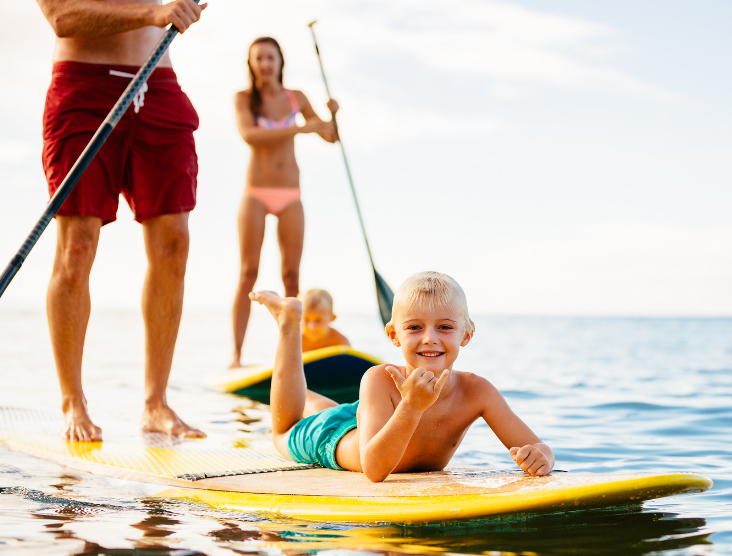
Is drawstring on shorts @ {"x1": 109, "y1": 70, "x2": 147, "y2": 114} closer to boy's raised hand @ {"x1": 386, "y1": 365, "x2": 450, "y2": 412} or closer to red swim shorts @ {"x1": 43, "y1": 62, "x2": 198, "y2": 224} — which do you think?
red swim shorts @ {"x1": 43, "y1": 62, "x2": 198, "y2": 224}

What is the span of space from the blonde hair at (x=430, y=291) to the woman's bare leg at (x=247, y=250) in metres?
3.17

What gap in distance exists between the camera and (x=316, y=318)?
5234mm

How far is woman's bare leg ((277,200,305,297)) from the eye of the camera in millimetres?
5492

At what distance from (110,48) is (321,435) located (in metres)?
1.74

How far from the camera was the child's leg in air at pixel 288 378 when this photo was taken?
2982 mm

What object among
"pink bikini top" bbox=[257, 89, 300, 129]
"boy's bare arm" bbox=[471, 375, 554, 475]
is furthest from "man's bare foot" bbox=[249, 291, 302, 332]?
"pink bikini top" bbox=[257, 89, 300, 129]

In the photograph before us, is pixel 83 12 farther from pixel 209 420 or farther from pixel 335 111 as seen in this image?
pixel 335 111

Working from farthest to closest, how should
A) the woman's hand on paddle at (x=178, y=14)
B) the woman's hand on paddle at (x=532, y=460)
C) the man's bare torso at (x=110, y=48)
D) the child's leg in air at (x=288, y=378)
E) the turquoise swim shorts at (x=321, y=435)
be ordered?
1. the man's bare torso at (x=110, y=48)
2. the child's leg in air at (x=288, y=378)
3. the woman's hand on paddle at (x=178, y=14)
4. the turquoise swim shorts at (x=321, y=435)
5. the woman's hand on paddle at (x=532, y=460)

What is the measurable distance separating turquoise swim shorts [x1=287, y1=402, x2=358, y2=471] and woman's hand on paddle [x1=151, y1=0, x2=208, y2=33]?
4.85ft

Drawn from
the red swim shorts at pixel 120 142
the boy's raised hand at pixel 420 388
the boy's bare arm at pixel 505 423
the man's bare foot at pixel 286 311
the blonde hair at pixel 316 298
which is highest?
the red swim shorts at pixel 120 142

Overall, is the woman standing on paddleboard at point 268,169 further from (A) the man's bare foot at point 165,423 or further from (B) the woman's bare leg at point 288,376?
(B) the woman's bare leg at point 288,376

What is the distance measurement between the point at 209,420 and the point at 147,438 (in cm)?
104

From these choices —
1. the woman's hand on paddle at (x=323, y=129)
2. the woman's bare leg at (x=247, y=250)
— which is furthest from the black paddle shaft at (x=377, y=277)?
the woman's bare leg at (x=247, y=250)

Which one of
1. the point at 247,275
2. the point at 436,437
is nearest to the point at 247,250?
the point at 247,275
